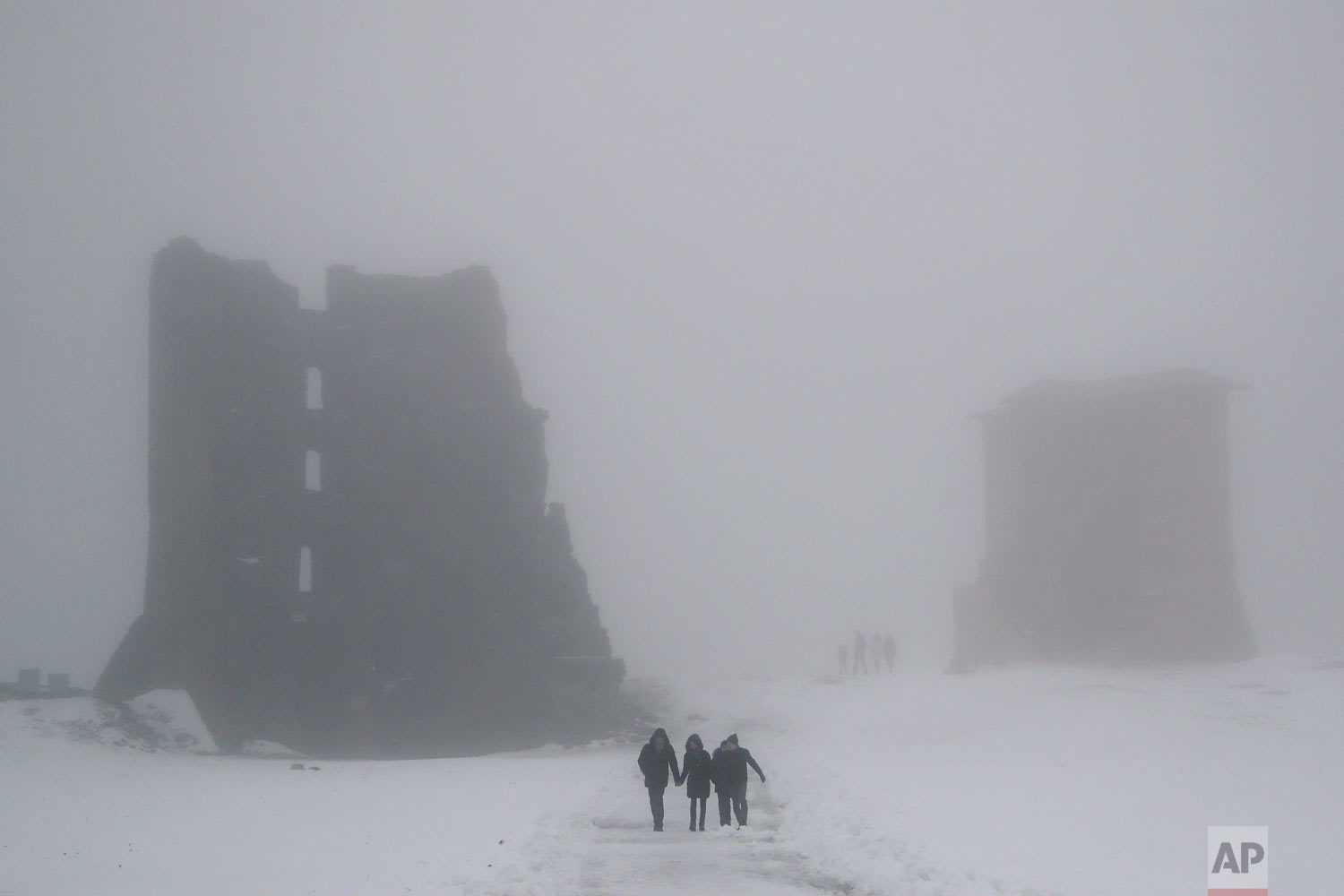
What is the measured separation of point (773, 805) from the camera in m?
17.5

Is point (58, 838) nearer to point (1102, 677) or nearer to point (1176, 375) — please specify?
point (1102, 677)

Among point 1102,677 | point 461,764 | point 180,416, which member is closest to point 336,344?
point 180,416

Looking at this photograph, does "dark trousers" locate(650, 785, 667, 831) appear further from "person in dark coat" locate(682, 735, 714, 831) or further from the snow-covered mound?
the snow-covered mound

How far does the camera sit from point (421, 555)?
31.5 metres

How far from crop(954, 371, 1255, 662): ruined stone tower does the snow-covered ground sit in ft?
20.0

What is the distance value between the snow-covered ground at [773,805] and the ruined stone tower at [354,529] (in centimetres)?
184

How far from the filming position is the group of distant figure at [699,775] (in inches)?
598

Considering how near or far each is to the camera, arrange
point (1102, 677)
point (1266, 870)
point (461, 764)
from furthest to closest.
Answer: point (1102, 677) → point (461, 764) → point (1266, 870)

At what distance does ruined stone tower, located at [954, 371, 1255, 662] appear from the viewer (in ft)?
128

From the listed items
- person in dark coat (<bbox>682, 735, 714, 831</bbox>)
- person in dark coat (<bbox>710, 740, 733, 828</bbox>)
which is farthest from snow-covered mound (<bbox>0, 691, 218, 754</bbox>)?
person in dark coat (<bbox>710, 740, 733, 828</bbox>)

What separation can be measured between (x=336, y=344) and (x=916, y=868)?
2478 centimetres

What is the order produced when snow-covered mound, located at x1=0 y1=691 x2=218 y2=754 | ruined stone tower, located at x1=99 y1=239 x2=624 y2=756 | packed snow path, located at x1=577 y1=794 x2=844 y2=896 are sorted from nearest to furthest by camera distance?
packed snow path, located at x1=577 y1=794 x2=844 y2=896, snow-covered mound, located at x1=0 y1=691 x2=218 y2=754, ruined stone tower, located at x1=99 y1=239 x2=624 y2=756

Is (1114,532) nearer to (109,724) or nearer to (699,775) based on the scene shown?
(699,775)

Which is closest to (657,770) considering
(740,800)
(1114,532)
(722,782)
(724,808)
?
(722,782)
